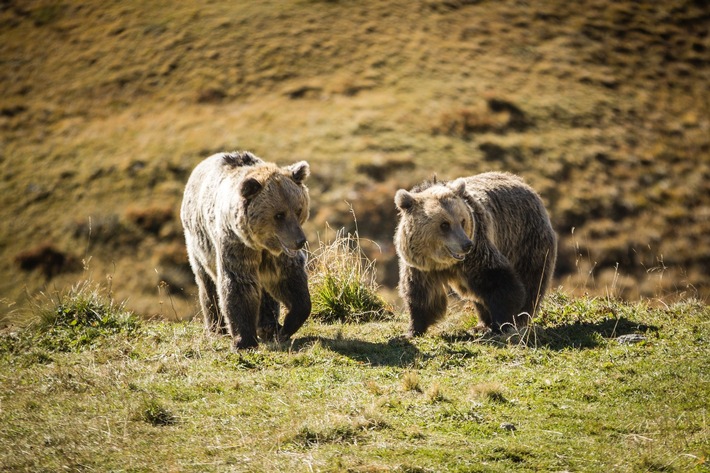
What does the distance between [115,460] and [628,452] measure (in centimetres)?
388

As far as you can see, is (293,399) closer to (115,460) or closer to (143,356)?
(115,460)

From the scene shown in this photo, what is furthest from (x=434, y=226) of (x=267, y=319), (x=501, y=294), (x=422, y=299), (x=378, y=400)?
(x=378, y=400)

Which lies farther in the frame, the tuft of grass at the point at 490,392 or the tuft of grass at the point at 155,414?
the tuft of grass at the point at 490,392

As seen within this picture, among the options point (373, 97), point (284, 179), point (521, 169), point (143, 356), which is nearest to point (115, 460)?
point (143, 356)

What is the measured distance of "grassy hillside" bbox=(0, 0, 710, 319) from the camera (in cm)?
3145

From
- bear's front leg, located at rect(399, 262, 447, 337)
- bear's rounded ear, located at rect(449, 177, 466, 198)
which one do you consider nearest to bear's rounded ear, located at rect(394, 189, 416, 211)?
bear's rounded ear, located at rect(449, 177, 466, 198)

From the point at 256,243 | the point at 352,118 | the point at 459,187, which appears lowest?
the point at 352,118

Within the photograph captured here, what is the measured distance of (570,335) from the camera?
9.01m

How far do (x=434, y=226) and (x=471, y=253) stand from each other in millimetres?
627

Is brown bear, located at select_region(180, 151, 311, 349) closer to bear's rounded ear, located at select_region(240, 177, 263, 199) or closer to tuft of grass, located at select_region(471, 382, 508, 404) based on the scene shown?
bear's rounded ear, located at select_region(240, 177, 263, 199)

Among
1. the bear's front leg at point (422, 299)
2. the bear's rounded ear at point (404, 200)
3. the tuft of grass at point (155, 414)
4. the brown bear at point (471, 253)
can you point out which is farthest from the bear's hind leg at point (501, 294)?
the tuft of grass at point (155, 414)

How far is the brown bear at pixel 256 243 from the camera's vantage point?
29.8ft

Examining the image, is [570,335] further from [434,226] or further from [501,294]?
[434,226]

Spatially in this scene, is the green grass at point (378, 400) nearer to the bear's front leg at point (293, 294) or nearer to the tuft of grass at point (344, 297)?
the bear's front leg at point (293, 294)
